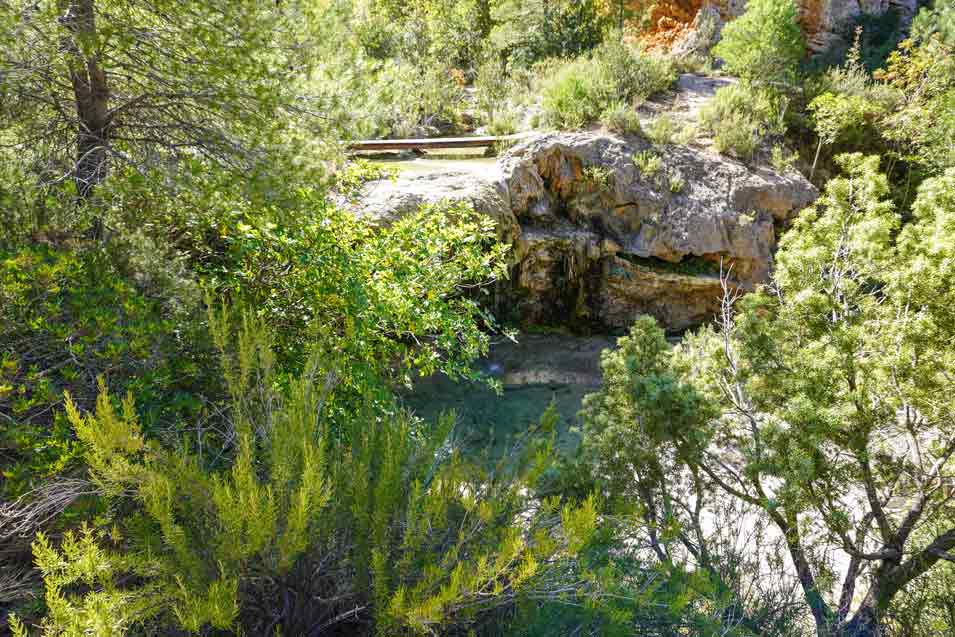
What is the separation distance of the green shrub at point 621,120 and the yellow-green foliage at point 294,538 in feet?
30.1

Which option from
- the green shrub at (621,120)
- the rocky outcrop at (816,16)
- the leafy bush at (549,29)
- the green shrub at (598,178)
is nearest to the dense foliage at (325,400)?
the green shrub at (598,178)

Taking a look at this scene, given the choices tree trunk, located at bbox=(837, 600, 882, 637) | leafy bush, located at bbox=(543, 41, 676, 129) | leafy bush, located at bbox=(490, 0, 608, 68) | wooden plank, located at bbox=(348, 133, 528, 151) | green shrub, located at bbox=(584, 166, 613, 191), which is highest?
leafy bush, located at bbox=(490, 0, 608, 68)

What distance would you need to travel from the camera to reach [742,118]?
452 inches

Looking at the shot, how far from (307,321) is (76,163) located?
160 centimetres

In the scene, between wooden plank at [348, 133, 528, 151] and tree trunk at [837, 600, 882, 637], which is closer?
tree trunk at [837, 600, 882, 637]

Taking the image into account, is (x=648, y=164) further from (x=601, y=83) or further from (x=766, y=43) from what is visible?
(x=766, y=43)

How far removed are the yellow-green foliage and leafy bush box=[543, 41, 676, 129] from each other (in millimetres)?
9438

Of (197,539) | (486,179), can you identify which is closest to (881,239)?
(197,539)

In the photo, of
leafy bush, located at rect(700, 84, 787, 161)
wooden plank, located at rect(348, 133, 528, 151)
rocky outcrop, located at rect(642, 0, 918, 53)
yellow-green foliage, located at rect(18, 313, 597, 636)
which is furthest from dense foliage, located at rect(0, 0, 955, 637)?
rocky outcrop, located at rect(642, 0, 918, 53)

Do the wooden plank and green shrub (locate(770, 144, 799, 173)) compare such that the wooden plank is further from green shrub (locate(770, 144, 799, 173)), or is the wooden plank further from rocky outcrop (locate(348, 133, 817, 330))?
green shrub (locate(770, 144, 799, 173))

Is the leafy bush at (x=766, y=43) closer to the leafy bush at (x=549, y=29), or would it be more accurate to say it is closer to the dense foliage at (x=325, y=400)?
the leafy bush at (x=549, y=29)

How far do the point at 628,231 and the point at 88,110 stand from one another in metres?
8.14

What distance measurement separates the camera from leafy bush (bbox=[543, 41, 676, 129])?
10961mm

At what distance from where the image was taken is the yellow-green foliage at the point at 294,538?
5.50 ft
